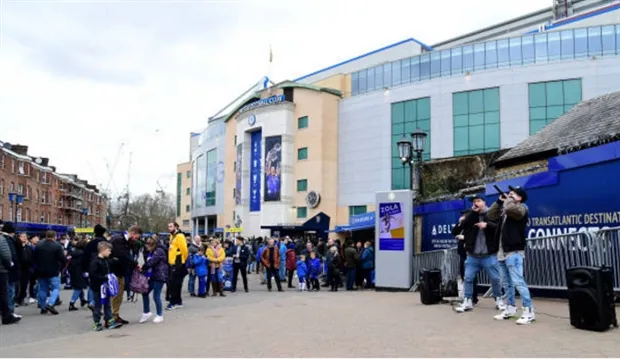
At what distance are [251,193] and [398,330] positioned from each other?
52.6 m

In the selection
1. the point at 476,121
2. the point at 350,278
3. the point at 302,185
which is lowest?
the point at 350,278

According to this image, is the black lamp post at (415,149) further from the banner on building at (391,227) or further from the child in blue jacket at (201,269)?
the child in blue jacket at (201,269)

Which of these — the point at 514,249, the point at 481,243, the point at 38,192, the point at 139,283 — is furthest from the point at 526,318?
the point at 38,192

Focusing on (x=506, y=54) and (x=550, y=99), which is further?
(x=506, y=54)

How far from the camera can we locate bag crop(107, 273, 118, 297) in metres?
9.05

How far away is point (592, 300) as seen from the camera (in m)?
6.48

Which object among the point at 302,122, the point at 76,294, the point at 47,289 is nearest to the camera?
the point at 47,289

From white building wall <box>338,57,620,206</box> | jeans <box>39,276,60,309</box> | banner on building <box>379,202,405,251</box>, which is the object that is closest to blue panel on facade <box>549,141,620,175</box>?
banner on building <box>379,202,405,251</box>

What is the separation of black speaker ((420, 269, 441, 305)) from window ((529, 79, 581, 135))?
35365 millimetres

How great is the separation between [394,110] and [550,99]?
42.5 ft

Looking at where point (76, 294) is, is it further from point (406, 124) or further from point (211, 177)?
point (211, 177)

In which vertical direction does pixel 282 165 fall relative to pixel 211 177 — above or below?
above

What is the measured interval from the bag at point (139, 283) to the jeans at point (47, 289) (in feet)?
10.3

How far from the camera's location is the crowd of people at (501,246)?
7.49 meters
